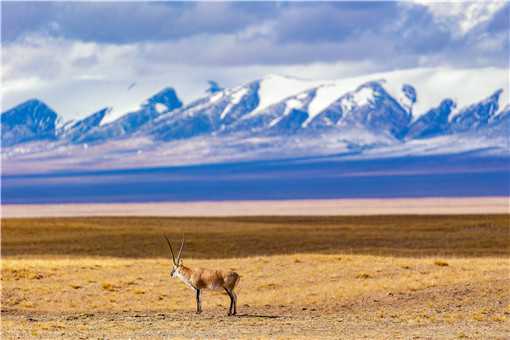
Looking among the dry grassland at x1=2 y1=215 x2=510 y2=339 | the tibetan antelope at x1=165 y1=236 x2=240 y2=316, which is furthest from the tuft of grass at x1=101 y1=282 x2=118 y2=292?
the tibetan antelope at x1=165 y1=236 x2=240 y2=316

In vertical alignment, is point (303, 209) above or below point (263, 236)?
above

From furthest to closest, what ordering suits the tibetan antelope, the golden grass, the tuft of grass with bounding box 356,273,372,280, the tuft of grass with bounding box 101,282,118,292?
the golden grass → the tuft of grass with bounding box 356,273,372,280 → the tuft of grass with bounding box 101,282,118,292 → the tibetan antelope

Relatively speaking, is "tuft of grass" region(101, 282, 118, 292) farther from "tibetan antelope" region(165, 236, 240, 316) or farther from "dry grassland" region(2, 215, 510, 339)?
"tibetan antelope" region(165, 236, 240, 316)

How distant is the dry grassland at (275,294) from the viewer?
23.5 m

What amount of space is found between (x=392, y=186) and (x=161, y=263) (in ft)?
429

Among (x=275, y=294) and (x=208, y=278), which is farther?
(x=275, y=294)

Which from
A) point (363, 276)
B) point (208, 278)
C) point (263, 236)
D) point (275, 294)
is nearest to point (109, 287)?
point (275, 294)

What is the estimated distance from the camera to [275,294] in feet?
103

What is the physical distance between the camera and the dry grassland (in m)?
23.5

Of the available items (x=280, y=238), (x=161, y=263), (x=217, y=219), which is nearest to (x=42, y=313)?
(x=161, y=263)

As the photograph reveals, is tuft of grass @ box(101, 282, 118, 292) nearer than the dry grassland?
No

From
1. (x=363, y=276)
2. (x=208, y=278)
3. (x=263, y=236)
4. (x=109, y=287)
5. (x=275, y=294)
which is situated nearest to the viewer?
(x=208, y=278)

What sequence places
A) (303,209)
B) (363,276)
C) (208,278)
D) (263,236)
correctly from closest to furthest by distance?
(208,278) → (363,276) → (263,236) → (303,209)

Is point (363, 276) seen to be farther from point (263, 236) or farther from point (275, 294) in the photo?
point (263, 236)
